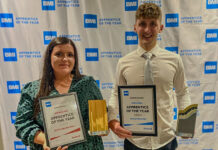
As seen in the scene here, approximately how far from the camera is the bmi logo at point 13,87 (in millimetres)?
2311

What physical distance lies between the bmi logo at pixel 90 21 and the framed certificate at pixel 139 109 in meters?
1.38

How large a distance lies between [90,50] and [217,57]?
176cm

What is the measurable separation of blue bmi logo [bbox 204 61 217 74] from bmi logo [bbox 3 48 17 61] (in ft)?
8.71

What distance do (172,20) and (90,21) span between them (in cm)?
111

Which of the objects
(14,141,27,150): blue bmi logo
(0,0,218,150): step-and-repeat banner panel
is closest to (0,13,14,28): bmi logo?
(0,0,218,150): step-and-repeat banner panel

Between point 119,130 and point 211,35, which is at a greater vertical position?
point 211,35

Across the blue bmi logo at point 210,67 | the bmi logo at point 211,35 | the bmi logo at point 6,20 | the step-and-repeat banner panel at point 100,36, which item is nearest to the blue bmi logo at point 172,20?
the step-and-repeat banner panel at point 100,36

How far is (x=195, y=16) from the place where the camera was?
2.21 metres

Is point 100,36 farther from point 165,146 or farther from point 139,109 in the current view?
point 165,146

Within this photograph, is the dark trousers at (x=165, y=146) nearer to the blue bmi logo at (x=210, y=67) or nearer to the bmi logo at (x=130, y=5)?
the blue bmi logo at (x=210, y=67)

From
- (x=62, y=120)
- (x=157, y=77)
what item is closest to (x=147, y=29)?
(x=157, y=77)

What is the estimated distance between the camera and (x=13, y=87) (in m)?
2.32

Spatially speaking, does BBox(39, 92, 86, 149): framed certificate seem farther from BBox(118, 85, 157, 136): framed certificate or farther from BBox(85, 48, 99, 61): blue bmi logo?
BBox(85, 48, 99, 61): blue bmi logo

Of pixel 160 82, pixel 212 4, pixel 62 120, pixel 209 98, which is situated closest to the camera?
pixel 62 120
